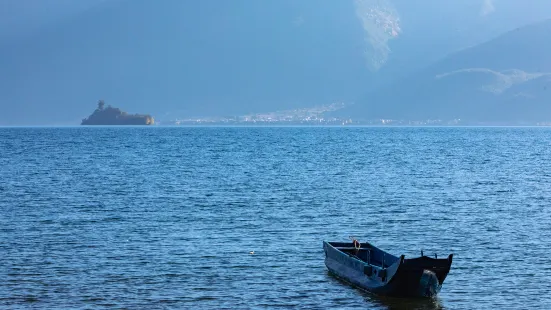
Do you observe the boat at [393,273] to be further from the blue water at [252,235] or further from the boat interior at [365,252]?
the blue water at [252,235]

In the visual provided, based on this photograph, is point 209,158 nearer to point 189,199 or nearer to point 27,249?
point 189,199

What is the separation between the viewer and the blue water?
32969 millimetres

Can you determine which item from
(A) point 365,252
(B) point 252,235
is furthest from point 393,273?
(B) point 252,235

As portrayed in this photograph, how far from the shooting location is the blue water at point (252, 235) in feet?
108

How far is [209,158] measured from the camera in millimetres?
116875

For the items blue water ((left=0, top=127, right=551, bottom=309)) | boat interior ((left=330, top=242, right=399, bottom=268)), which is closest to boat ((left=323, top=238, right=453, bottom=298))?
boat interior ((left=330, top=242, right=399, bottom=268))

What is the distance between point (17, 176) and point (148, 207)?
31384 mm

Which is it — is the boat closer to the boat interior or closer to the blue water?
the boat interior

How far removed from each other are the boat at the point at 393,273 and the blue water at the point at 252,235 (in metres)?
0.44

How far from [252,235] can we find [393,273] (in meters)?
14.6

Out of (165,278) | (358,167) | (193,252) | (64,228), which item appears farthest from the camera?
(358,167)

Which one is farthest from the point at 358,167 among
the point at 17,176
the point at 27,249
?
the point at 27,249

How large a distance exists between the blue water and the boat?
0.44 metres

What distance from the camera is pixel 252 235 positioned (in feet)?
148
